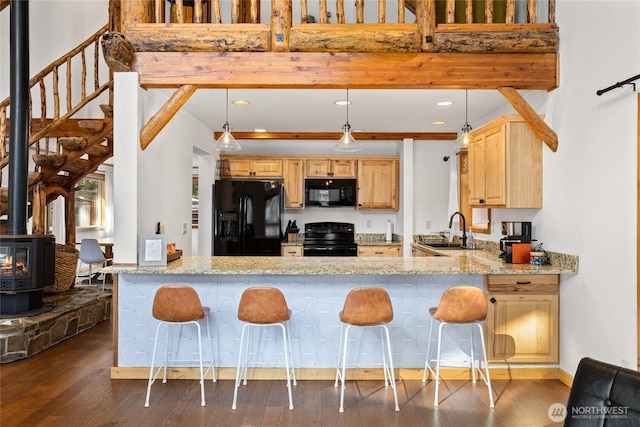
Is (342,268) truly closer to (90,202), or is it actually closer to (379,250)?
(379,250)

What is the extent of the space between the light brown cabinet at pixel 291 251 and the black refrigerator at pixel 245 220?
28cm

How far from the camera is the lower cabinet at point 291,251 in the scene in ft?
20.6

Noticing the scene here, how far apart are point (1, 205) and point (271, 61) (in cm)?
375

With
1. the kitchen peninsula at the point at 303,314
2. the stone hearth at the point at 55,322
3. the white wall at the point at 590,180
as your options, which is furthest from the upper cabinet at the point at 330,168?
the stone hearth at the point at 55,322

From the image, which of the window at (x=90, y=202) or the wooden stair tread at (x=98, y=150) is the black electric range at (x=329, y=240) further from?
the window at (x=90, y=202)

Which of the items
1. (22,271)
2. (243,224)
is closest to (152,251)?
(22,271)

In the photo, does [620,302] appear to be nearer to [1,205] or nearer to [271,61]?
[271,61]

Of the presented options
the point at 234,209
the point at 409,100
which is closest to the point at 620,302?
the point at 409,100

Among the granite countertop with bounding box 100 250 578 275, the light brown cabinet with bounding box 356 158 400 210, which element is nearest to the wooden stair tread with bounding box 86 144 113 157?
the granite countertop with bounding box 100 250 578 275

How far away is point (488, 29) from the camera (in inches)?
139

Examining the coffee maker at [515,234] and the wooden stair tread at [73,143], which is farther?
the wooden stair tread at [73,143]

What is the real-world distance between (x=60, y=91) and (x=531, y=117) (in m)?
6.29

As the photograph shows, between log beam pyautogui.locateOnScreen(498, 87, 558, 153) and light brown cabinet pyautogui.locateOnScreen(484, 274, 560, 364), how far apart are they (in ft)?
3.75

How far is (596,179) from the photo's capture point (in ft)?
10.1
